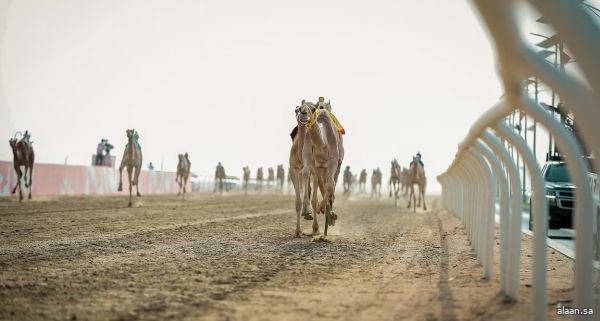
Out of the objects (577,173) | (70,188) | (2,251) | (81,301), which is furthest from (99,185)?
(577,173)

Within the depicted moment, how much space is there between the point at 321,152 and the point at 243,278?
5.51 metres

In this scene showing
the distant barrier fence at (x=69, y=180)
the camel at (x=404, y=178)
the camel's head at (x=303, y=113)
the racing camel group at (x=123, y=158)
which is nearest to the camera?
the camel's head at (x=303, y=113)

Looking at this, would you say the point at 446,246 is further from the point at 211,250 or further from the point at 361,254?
the point at 211,250

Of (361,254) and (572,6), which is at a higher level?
(572,6)

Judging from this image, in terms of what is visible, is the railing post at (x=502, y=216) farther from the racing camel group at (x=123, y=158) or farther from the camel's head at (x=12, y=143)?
the camel's head at (x=12, y=143)

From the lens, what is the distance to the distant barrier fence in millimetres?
24703

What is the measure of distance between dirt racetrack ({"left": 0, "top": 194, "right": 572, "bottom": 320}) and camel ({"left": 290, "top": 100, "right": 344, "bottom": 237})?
929 mm

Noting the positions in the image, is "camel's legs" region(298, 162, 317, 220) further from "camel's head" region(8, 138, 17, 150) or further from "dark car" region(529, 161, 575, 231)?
"camel's head" region(8, 138, 17, 150)

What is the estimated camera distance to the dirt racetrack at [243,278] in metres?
4.39

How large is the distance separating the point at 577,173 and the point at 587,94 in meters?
0.80

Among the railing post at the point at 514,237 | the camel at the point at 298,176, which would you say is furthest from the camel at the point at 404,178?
the railing post at the point at 514,237

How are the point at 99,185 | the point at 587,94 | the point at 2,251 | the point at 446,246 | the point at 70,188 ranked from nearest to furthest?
the point at 587,94, the point at 2,251, the point at 446,246, the point at 70,188, the point at 99,185

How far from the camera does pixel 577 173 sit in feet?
11.4

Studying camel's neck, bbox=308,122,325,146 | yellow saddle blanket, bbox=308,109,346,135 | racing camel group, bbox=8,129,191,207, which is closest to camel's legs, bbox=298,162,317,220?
camel's neck, bbox=308,122,325,146
